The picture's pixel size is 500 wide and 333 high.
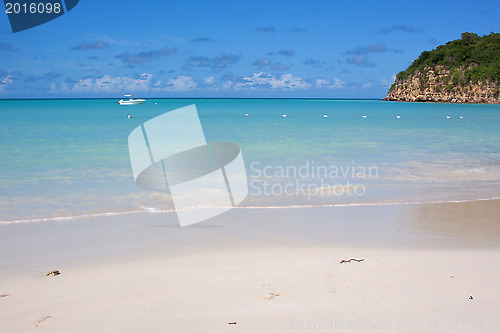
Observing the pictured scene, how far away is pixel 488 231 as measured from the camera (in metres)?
6.28

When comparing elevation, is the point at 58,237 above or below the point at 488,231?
above

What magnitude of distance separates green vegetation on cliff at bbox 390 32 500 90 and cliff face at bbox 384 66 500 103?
65 cm

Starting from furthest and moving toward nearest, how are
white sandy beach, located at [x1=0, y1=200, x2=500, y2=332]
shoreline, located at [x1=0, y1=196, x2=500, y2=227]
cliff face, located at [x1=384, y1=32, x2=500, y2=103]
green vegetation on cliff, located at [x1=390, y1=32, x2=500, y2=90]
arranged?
green vegetation on cliff, located at [x1=390, y1=32, x2=500, y2=90]
cliff face, located at [x1=384, y1=32, x2=500, y2=103]
shoreline, located at [x1=0, y1=196, x2=500, y2=227]
white sandy beach, located at [x1=0, y1=200, x2=500, y2=332]

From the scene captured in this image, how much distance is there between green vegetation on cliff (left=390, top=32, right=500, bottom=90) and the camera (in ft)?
330

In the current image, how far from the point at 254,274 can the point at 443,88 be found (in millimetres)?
123940

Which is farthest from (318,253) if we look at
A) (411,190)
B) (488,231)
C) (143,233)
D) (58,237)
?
(411,190)

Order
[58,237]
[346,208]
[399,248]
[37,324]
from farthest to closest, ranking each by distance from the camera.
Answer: [346,208] → [58,237] → [399,248] → [37,324]

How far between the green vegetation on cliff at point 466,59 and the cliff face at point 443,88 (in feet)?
2.12

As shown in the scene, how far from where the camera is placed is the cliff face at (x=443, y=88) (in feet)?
330

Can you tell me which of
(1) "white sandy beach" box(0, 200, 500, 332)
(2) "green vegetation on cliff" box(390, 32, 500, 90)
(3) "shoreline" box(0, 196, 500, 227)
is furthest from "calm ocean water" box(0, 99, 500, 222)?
(2) "green vegetation on cliff" box(390, 32, 500, 90)

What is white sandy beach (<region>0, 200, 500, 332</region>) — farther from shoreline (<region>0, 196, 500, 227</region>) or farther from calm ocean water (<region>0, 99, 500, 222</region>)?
calm ocean water (<region>0, 99, 500, 222</region>)

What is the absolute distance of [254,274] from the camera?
4457 mm

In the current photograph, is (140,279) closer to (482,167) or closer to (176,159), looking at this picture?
(176,159)

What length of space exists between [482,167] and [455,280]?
10263 millimetres
